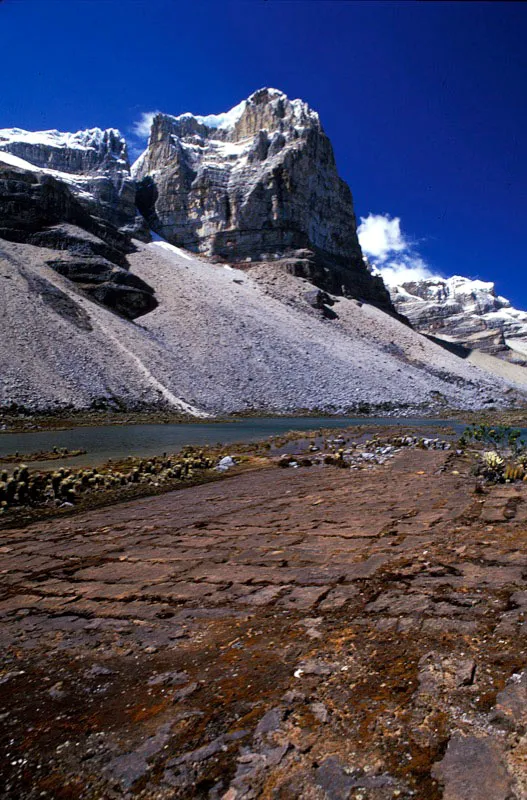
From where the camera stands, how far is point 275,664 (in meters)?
2.82

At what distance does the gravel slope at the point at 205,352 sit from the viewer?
37312 mm

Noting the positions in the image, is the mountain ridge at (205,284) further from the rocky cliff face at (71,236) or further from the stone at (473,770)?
the stone at (473,770)

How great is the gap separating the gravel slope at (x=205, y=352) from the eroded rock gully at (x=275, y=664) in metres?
30.4

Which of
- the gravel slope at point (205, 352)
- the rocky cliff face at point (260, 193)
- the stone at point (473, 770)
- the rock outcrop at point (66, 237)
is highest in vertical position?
the rocky cliff face at point (260, 193)

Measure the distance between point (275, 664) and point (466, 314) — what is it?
603 ft

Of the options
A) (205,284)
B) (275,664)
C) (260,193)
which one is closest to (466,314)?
(260,193)

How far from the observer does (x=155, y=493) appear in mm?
9953

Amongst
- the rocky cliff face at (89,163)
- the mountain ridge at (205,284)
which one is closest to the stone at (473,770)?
the mountain ridge at (205,284)

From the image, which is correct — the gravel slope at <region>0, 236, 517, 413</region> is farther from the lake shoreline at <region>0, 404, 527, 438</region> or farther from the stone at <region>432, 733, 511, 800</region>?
the stone at <region>432, 733, 511, 800</region>

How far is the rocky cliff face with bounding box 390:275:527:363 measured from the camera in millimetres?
149000

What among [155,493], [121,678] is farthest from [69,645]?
[155,493]

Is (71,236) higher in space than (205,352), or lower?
higher

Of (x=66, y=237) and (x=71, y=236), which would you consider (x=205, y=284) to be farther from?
(x=66, y=237)

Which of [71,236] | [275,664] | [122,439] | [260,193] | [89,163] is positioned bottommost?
Answer: [122,439]
